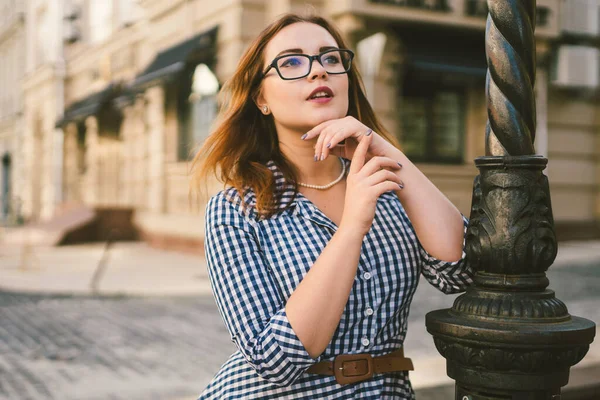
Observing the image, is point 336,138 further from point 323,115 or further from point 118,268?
point 118,268

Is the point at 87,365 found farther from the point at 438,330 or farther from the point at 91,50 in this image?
the point at 91,50

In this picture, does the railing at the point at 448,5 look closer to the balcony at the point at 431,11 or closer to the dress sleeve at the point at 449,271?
the balcony at the point at 431,11

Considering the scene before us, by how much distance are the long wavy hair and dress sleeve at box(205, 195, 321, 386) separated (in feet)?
0.42

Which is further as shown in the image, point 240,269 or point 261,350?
point 240,269

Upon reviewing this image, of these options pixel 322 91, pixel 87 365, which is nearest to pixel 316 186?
pixel 322 91

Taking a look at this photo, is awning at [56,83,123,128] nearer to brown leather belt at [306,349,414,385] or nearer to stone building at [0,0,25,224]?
stone building at [0,0,25,224]

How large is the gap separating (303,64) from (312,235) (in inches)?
19.0

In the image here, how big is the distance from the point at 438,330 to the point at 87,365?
14.9 ft

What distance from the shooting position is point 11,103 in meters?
33.2

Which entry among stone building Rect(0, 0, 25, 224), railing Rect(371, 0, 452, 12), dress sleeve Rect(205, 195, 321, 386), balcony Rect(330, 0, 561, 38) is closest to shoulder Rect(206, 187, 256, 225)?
dress sleeve Rect(205, 195, 321, 386)

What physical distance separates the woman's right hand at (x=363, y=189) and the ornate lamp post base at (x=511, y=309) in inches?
9.6

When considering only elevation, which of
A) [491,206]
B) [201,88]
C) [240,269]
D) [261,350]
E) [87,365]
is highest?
[201,88]

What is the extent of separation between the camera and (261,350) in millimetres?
1652

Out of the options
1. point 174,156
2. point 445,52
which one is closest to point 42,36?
point 174,156
